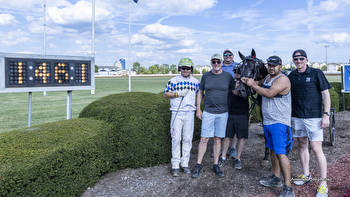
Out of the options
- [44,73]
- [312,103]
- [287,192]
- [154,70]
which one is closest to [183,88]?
[312,103]

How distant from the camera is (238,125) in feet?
15.8

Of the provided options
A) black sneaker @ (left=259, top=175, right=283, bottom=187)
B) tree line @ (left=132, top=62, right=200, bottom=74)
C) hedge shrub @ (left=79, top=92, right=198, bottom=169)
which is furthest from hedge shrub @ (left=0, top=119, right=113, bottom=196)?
tree line @ (left=132, top=62, right=200, bottom=74)

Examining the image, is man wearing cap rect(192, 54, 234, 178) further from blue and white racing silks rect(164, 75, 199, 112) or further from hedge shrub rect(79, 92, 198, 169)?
hedge shrub rect(79, 92, 198, 169)

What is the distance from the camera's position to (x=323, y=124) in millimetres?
3654

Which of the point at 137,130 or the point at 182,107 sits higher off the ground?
the point at 182,107

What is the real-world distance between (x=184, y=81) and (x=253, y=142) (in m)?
2.97

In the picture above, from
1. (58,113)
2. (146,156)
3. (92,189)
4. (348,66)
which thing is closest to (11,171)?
(92,189)

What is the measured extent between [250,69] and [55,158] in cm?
284

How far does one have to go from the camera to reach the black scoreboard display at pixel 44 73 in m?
5.00

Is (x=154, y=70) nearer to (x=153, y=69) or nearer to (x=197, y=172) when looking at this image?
(x=153, y=69)

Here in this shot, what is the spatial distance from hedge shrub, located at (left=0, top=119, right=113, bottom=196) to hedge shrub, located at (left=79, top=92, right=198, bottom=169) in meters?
0.22

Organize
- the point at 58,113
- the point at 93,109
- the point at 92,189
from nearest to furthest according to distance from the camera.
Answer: the point at 92,189 < the point at 93,109 < the point at 58,113

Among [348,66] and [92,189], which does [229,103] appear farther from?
[348,66]

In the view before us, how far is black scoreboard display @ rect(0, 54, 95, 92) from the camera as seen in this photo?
500 centimetres
